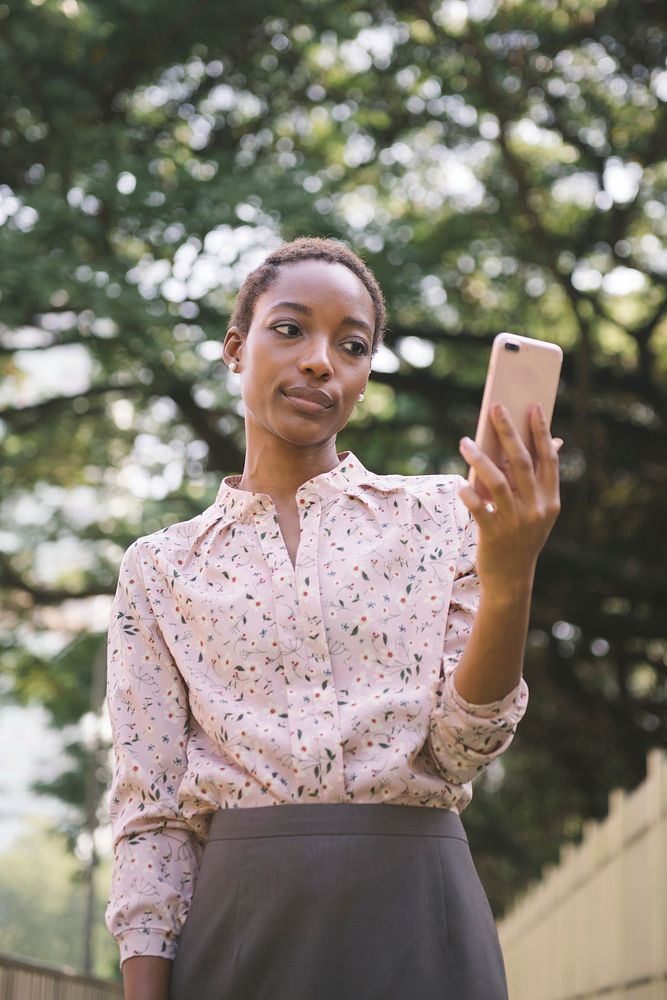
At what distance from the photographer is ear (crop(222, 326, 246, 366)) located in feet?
9.08

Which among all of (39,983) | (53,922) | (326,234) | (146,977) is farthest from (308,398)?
(53,922)

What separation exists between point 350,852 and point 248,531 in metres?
0.62

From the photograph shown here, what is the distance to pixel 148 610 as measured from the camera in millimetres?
2549

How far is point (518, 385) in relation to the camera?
6.74 feet

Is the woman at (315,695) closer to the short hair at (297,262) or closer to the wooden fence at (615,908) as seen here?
the short hair at (297,262)

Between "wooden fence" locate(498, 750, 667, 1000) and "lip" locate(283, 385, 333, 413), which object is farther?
"wooden fence" locate(498, 750, 667, 1000)

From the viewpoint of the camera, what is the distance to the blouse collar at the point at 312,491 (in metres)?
2.56

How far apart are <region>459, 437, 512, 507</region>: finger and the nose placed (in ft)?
1.83

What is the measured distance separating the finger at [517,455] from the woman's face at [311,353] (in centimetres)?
56

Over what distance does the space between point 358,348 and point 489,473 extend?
669 mm

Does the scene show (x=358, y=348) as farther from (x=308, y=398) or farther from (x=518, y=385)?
(x=518, y=385)

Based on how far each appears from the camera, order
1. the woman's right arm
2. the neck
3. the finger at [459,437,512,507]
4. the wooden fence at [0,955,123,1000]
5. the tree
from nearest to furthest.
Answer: the finger at [459,437,512,507] < the woman's right arm < the neck < the wooden fence at [0,955,123,1000] < the tree

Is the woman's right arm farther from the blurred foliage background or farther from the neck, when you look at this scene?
the blurred foliage background

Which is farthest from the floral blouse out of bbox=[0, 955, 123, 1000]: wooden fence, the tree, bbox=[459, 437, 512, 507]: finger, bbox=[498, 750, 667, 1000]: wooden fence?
the tree
